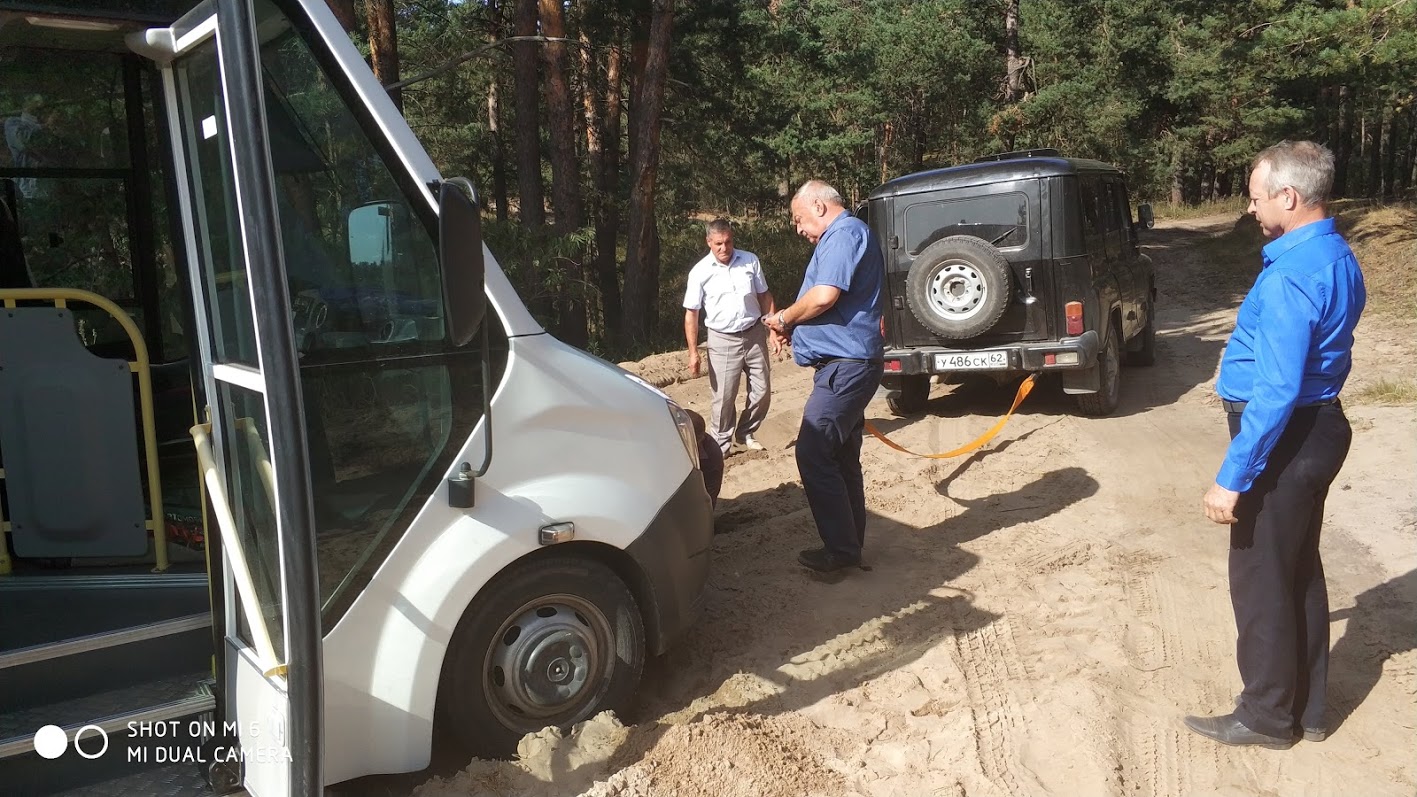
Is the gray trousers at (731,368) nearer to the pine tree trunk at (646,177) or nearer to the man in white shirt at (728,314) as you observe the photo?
the man in white shirt at (728,314)

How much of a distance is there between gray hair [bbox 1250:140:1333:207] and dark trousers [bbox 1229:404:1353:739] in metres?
0.72

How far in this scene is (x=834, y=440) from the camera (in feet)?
17.3

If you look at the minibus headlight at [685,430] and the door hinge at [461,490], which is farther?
the minibus headlight at [685,430]

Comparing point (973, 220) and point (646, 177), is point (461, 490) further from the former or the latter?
point (646, 177)

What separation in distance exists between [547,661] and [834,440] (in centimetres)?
222

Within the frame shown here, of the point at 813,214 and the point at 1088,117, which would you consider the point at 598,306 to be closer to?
the point at 813,214

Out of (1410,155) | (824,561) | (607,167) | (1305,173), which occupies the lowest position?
(824,561)

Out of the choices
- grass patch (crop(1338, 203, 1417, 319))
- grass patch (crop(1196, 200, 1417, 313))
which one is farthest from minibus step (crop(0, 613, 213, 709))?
grass patch (crop(1196, 200, 1417, 313))

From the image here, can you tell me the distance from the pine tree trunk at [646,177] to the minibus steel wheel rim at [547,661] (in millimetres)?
13372

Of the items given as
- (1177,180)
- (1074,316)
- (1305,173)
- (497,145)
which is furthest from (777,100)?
(1177,180)

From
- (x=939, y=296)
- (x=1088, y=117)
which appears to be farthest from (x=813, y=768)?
(x=1088, y=117)

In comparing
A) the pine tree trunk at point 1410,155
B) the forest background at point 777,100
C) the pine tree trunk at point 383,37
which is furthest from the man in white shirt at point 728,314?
the pine tree trunk at point 1410,155

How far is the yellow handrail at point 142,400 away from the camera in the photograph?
3.70 m

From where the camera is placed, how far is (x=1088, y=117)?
109 feet
